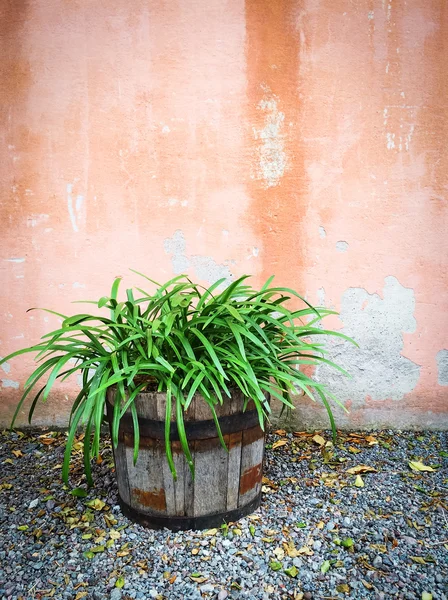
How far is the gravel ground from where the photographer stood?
6.06 feet

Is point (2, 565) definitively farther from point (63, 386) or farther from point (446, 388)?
point (446, 388)

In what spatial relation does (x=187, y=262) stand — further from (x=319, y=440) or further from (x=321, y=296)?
(x=319, y=440)

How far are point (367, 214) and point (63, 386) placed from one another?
1.96 m

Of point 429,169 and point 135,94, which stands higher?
point 135,94

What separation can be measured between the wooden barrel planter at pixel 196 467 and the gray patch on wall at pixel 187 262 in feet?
3.42

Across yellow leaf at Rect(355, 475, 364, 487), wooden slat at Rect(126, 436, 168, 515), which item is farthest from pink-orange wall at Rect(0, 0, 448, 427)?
wooden slat at Rect(126, 436, 168, 515)

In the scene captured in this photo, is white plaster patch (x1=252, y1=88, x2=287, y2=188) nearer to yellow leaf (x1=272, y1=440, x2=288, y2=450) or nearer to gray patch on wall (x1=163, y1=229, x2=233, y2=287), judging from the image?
gray patch on wall (x1=163, y1=229, x2=233, y2=287)

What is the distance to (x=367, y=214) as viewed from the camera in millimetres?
2924

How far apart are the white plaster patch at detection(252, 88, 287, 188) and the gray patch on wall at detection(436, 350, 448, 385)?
132 centimetres

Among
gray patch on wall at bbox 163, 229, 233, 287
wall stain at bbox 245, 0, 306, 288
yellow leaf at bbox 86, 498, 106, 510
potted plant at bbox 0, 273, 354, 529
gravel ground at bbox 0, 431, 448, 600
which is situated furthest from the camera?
gray patch on wall at bbox 163, 229, 233, 287

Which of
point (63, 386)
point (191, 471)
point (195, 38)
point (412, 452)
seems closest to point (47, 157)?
point (195, 38)

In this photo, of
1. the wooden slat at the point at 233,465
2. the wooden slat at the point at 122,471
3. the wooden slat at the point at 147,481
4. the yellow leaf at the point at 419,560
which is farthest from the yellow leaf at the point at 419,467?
the wooden slat at the point at 122,471

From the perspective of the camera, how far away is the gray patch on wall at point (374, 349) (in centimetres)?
298

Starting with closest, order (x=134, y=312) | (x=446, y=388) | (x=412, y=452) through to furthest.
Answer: (x=134, y=312)
(x=412, y=452)
(x=446, y=388)
